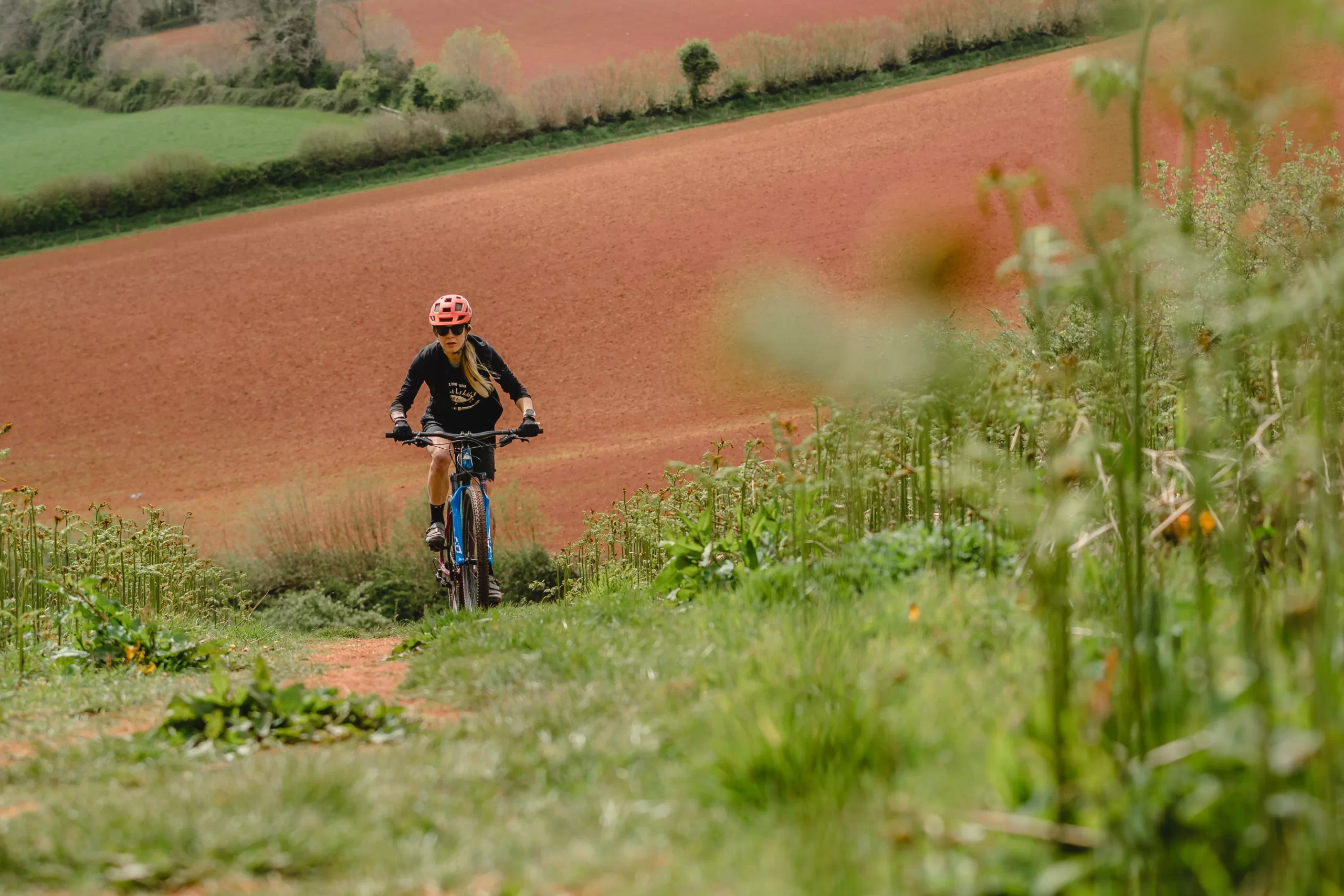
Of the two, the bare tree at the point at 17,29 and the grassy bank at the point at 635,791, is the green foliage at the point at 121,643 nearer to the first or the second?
the grassy bank at the point at 635,791

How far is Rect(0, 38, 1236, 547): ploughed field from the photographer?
22.5 meters

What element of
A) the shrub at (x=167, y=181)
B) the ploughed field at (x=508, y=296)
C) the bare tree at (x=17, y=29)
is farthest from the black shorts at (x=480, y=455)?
the bare tree at (x=17, y=29)

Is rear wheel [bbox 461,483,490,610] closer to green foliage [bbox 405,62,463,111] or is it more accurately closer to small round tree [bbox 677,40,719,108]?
small round tree [bbox 677,40,719,108]

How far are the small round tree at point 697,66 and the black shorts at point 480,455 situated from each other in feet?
108

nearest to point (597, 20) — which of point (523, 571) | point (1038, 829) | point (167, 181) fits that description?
point (167, 181)

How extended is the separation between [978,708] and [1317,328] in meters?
1.86

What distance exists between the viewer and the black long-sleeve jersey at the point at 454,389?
21.4 ft

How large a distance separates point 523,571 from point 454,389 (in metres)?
4.49

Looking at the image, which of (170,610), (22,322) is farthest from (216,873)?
(22,322)

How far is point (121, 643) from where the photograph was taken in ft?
16.8

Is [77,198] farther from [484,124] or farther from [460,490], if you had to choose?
[460,490]

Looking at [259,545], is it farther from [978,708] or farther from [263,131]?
[263,131]

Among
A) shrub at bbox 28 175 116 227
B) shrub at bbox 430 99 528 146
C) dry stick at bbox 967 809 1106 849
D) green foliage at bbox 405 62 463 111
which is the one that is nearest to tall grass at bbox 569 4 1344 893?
dry stick at bbox 967 809 1106 849

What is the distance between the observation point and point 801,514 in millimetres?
4469
